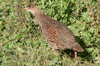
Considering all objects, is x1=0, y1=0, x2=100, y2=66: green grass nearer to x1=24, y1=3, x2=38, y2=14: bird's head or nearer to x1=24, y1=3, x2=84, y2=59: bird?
x1=24, y1=3, x2=38, y2=14: bird's head

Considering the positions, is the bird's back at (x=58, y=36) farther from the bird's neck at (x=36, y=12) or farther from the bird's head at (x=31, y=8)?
the bird's head at (x=31, y=8)

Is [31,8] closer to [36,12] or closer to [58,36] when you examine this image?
[36,12]

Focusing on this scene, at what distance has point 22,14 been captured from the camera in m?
7.00

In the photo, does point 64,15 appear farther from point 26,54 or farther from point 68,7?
point 26,54

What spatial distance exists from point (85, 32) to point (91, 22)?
1.12 ft

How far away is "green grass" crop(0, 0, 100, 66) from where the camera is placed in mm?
5914

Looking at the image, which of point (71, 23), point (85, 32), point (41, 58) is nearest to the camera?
point (41, 58)

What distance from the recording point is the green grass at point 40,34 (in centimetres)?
591

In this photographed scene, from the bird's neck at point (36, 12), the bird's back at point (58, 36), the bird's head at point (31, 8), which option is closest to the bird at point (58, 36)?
the bird's back at point (58, 36)

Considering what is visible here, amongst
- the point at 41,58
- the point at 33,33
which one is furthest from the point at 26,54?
the point at 33,33

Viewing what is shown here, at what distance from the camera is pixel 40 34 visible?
6.77 m

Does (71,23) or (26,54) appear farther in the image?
(71,23)

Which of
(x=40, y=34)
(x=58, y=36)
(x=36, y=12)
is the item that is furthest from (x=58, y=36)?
(x=36, y=12)

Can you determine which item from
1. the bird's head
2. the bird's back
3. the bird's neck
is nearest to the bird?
the bird's back
